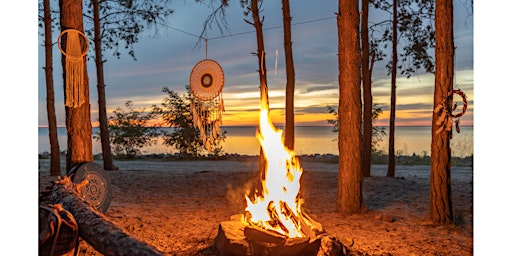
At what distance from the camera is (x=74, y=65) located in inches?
208

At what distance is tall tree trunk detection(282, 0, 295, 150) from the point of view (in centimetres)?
850

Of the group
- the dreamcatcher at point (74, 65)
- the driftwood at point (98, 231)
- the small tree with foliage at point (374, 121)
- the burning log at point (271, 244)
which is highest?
the dreamcatcher at point (74, 65)

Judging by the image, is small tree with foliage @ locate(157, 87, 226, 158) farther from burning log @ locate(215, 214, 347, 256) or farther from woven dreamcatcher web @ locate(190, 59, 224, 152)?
burning log @ locate(215, 214, 347, 256)

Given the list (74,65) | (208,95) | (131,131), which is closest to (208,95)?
(208,95)

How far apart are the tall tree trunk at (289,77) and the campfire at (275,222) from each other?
438 cm

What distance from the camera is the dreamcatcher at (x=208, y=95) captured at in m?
7.41

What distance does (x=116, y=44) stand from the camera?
1139 centimetres

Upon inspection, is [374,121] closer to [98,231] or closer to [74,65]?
[74,65]

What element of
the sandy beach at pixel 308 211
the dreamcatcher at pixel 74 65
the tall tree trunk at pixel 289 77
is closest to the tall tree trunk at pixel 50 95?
the sandy beach at pixel 308 211

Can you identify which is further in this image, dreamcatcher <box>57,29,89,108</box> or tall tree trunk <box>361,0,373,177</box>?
tall tree trunk <box>361,0,373,177</box>

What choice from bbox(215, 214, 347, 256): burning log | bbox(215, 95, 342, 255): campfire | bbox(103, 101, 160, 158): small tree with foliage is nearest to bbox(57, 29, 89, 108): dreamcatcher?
bbox(215, 95, 342, 255): campfire

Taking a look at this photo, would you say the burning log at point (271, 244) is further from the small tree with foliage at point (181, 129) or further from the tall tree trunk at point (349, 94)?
the small tree with foliage at point (181, 129)

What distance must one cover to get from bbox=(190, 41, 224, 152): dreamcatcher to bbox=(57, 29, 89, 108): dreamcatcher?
2176 millimetres
